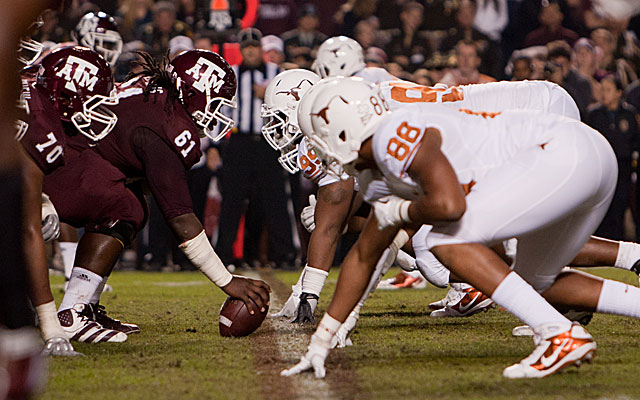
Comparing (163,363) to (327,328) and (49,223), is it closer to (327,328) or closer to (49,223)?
(327,328)

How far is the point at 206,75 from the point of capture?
438cm

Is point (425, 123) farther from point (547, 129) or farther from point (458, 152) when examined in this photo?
point (547, 129)

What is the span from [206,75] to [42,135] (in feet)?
3.25

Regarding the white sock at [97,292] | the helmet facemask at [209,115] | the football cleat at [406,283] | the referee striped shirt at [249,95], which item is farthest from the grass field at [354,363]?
the referee striped shirt at [249,95]

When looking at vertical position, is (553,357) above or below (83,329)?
above

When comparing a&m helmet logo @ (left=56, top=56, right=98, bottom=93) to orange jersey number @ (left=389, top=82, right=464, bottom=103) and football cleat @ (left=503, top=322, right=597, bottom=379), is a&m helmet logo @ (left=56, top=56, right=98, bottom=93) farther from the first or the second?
football cleat @ (left=503, top=322, right=597, bottom=379)

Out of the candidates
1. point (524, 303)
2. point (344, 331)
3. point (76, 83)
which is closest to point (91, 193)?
point (76, 83)

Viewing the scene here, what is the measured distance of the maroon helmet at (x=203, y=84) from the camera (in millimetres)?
4355

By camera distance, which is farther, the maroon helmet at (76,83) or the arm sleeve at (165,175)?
the arm sleeve at (165,175)

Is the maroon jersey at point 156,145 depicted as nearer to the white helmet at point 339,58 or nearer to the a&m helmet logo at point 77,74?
the a&m helmet logo at point 77,74

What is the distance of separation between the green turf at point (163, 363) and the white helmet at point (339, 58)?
1.56 meters

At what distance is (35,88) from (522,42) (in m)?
6.98

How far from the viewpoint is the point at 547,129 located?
325 cm

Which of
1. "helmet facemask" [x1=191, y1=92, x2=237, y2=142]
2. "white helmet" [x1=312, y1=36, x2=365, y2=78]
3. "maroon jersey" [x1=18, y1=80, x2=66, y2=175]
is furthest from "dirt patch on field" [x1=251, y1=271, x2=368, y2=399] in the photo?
"white helmet" [x1=312, y1=36, x2=365, y2=78]
